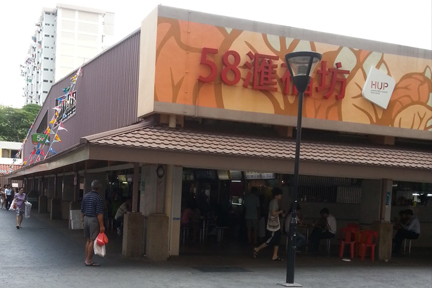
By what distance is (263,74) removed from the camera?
1434cm

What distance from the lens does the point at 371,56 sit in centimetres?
1589

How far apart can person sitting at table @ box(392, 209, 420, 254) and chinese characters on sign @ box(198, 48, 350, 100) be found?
457cm

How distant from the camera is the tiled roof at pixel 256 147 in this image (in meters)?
11.7

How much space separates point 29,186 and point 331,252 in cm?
4150

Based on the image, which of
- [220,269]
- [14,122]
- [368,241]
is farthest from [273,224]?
[14,122]

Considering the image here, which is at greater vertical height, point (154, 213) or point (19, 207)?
point (154, 213)

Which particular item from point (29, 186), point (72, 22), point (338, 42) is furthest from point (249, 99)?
point (72, 22)

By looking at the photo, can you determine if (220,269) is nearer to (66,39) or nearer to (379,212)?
(379,212)

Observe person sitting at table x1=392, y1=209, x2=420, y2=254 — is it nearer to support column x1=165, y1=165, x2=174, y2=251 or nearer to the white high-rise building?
support column x1=165, y1=165, x2=174, y2=251

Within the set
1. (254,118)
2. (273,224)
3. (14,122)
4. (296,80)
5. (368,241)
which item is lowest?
(368,241)

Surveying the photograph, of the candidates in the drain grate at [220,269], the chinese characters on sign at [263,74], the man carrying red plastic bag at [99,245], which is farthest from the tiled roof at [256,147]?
the drain grate at [220,269]

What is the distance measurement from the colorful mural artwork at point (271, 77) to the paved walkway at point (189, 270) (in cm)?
400

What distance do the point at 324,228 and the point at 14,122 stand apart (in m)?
84.8

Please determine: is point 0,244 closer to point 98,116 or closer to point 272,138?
point 98,116
